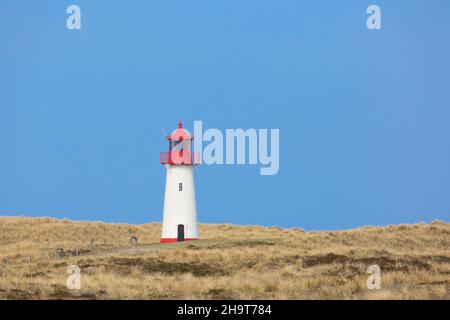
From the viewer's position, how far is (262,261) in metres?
34.8

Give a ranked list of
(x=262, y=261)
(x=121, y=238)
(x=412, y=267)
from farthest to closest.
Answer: (x=121, y=238) → (x=262, y=261) → (x=412, y=267)

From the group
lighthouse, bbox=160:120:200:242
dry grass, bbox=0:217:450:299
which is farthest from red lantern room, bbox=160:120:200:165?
dry grass, bbox=0:217:450:299

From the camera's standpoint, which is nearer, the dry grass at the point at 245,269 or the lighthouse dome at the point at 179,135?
the dry grass at the point at 245,269

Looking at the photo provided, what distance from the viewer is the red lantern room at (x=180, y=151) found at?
153 feet

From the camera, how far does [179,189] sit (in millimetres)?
46781

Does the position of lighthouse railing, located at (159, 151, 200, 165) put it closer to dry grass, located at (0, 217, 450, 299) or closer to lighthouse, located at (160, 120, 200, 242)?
lighthouse, located at (160, 120, 200, 242)

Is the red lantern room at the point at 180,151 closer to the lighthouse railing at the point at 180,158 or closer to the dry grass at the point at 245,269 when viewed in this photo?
the lighthouse railing at the point at 180,158

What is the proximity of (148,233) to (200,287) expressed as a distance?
127ft

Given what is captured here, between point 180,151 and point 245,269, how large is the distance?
50.6ft

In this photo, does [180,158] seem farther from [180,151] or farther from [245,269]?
[245,269]

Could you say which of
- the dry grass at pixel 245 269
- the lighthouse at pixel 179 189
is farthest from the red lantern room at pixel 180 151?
the dry grass at pixel 245 269

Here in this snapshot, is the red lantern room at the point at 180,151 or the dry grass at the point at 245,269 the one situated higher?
the red lantern room at the point at 180,151
